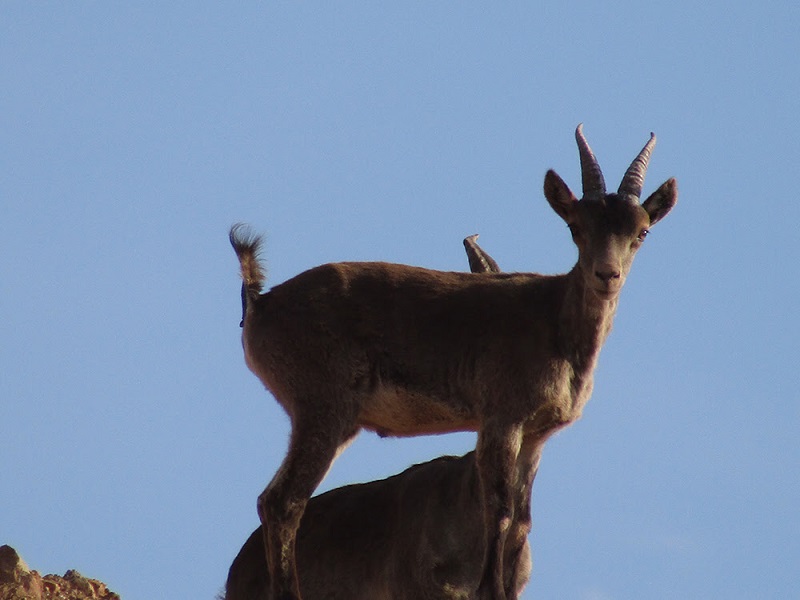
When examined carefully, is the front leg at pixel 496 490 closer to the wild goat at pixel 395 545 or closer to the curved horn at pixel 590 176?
the wild goat at pixel 395 545

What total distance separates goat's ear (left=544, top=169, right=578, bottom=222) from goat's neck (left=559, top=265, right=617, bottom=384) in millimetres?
488

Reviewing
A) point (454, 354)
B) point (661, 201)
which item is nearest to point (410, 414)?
point (454, 354)

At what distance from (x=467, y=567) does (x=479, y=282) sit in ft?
7.69

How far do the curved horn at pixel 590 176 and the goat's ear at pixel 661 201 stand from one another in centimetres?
39

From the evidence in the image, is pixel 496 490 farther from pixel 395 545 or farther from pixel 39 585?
pixel 39 585

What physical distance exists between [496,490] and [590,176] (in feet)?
8.75

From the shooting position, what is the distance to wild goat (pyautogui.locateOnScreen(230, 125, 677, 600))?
645 inches

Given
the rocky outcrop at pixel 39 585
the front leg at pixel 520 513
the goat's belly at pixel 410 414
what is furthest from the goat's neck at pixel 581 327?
the rocky outcrop at pixel 39 585

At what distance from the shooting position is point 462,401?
1673 cm

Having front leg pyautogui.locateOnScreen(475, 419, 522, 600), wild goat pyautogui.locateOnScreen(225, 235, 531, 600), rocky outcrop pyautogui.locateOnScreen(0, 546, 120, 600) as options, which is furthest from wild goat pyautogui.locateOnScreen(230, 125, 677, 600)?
rocky outcrop pyautogui.locateOnScreen(0, 546, 120, 600)

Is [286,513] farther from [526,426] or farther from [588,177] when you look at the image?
[588,177]

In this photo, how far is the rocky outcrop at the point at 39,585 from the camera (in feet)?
57.6

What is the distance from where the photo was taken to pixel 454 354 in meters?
16.8

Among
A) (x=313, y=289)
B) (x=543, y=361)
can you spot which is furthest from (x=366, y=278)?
(x=543, y=361)
